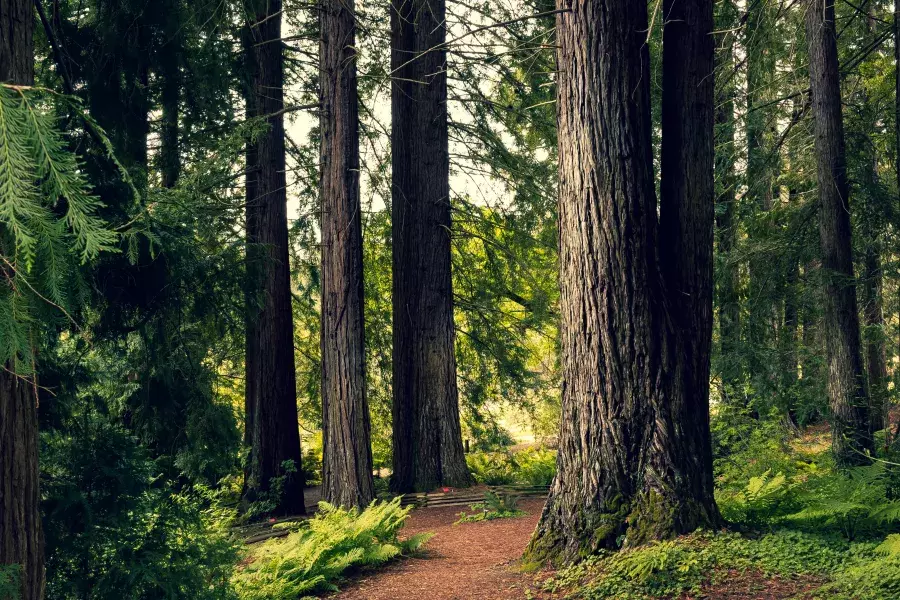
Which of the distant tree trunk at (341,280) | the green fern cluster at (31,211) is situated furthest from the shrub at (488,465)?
the green fern cluster at (31,211)

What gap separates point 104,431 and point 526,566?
10.2ft

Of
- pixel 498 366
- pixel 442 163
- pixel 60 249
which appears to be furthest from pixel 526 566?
pixel 498 366

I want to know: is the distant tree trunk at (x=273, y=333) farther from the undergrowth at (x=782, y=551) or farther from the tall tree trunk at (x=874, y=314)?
the tall tree trunk at (x=874, y=314)

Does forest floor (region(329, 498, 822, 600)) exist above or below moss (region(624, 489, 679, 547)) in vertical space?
below

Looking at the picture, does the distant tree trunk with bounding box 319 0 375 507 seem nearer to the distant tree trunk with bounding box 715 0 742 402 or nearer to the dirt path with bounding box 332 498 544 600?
the dirt path with bounding box 332 498 544 600

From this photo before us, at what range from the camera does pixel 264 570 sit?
622 centimetres

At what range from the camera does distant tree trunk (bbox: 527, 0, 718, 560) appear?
217 inches

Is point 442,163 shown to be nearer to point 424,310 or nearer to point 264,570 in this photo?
point 424,310

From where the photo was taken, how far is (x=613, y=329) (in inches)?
220

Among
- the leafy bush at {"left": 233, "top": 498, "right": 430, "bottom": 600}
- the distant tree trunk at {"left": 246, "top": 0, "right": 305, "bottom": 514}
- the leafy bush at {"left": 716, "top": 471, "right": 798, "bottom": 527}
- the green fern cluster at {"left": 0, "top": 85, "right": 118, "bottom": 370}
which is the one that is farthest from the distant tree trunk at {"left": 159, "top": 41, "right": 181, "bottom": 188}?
the leafy bush at {"left": 716, "top": 471, "right": 798, "bottom": 527}

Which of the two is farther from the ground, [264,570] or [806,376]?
[806,376]

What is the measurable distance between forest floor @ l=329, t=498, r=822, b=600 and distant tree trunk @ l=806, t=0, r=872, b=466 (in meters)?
4.86

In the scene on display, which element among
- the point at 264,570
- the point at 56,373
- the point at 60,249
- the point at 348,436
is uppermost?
the point at 60,249

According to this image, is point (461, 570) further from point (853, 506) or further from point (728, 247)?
point (728, 247)
